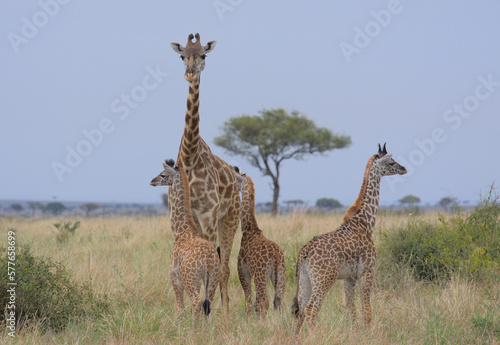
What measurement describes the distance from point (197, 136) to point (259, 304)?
7.48 ft

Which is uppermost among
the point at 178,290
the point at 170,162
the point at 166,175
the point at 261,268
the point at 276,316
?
the point at 170,162

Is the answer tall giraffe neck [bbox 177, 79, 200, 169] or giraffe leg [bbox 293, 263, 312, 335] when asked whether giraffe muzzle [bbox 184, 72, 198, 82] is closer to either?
tall giraffe neck [bbox 177, 79, 200, 169]

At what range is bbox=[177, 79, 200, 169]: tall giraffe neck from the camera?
6930 millimetres

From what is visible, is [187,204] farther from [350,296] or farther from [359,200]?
[350,296]

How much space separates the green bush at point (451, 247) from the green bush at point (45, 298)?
481 centimetres

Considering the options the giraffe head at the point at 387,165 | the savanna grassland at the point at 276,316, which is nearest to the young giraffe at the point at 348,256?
the giraffe head at the point at 387,165

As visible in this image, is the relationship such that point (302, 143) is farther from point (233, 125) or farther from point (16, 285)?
point (16, 285)

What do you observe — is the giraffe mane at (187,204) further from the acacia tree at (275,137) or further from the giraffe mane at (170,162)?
the acacia tree at (275,137)

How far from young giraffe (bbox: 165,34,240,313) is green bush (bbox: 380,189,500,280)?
118 inches

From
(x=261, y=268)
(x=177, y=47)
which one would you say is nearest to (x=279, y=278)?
(x=261, y=268)

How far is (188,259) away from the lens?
562 centimetres

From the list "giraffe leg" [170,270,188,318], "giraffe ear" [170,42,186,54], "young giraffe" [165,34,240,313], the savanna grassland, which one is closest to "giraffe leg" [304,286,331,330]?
the savanna grassland

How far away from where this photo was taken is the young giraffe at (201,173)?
6773mm

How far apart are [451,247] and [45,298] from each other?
6.08 metres
